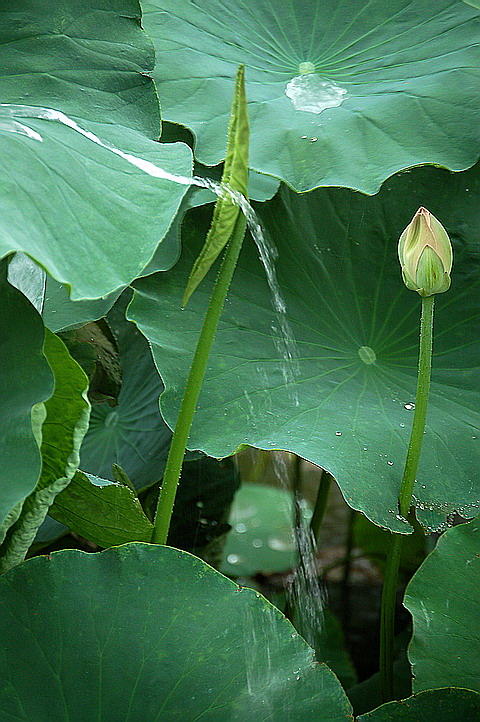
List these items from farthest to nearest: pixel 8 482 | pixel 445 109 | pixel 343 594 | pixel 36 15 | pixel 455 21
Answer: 1. pixel 343 594
2. pixel 455 21
3. pixel 445 109
4. pixel 36 15
5. pixel 8 482

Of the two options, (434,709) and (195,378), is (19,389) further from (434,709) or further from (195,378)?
(434,709)

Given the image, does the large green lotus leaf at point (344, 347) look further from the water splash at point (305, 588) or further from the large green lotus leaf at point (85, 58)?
the water splash at point (305, 588)

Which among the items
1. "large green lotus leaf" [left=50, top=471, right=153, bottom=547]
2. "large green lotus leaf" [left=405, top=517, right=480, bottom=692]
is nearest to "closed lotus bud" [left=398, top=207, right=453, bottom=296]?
"large green lotus leaf" [left=405, top=517, right=480, bottom=692]

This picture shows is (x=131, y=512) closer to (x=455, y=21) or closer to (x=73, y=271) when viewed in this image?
(x=73, y=271)

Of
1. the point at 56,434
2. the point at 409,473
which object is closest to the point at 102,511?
the point at 56,434

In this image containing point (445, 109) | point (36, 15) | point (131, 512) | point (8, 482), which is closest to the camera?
point (8, 482)

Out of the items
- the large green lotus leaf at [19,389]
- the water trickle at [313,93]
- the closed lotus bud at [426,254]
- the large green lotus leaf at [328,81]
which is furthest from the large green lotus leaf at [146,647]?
the water trickle at [313,93]

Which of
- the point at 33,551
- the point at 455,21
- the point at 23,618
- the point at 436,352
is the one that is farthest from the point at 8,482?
the point at 455,21
